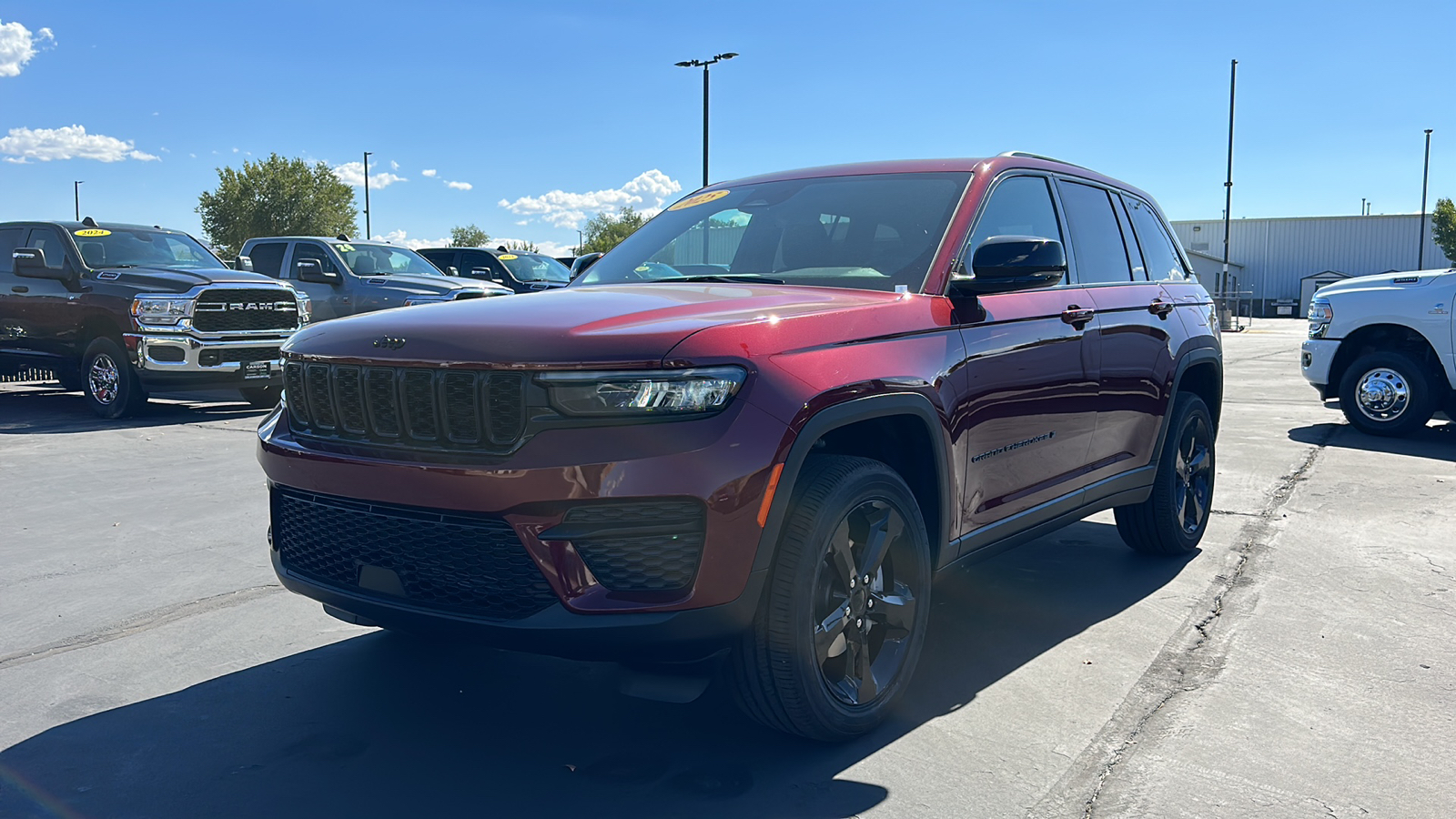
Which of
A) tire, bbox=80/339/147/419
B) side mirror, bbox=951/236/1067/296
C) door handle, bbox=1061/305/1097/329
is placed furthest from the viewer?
tire, bbox=80/339/147/419

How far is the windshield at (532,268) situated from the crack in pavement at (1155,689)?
15.3 m

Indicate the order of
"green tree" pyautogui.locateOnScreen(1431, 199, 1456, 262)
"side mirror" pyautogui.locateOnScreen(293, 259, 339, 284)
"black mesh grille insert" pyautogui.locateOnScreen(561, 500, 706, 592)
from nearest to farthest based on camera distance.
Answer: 1. "black mesh grille insert" pyautogui.locateOnScreen(561, 500, 706, 592)
2. "side mirror" pyautogui.locateOnScreen(293, 259, 339, 284)
3. "green tree" pyautogui.locateOnScreen(1431, 199, 1456, 262)

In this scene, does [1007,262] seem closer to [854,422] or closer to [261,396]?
[854,422]

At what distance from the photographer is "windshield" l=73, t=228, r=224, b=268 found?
1180 centimetres

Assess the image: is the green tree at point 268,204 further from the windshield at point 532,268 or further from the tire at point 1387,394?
the tire at point 1387,394

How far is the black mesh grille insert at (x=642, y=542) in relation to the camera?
9.01 ft

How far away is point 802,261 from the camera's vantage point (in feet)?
13.3

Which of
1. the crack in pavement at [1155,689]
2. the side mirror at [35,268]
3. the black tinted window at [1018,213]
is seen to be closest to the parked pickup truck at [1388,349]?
the crack in pavement at [1155,689]

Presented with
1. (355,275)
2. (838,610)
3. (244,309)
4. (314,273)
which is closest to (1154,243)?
Answer: (838,610)

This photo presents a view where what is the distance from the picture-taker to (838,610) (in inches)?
125

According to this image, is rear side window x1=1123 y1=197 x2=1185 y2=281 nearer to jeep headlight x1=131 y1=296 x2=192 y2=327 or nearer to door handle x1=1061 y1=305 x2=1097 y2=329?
door handle x1=1061 y1=305 x2=1097 y2=329

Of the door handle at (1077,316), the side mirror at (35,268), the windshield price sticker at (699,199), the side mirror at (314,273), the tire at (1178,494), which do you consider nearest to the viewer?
the door handle at (1077,316)

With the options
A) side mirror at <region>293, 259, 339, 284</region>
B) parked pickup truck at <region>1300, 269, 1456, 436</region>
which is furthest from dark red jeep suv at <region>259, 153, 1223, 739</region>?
side mirror at <region>293, 259, 339, 284</region>

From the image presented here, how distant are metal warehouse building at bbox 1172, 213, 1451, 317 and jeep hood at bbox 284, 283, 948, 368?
6734 cm
